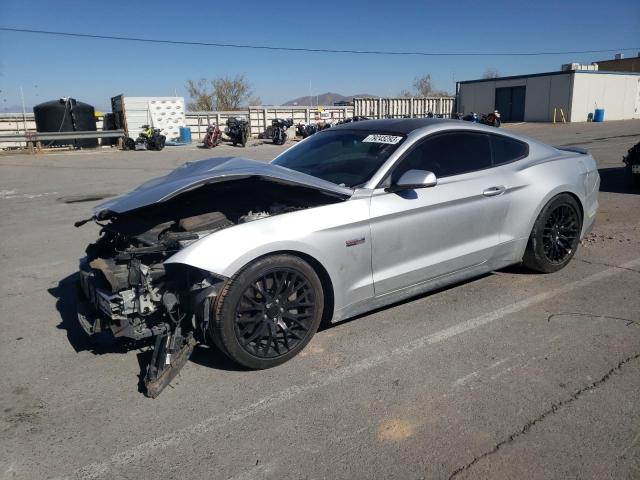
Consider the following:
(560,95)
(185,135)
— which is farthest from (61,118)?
(560,95)

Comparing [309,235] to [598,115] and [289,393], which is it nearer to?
[289,393]

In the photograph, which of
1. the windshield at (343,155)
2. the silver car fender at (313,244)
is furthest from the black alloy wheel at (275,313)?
the windshield at (343,155)

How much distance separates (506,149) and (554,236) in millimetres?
981

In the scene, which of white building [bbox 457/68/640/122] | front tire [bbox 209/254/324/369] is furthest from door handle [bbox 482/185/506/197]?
white building [bbox 457/68/640/122]

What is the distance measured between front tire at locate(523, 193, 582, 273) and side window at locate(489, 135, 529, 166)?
0.53 m

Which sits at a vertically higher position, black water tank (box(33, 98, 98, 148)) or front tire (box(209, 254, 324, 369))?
black water tank (box(33, 98, 98, 148))

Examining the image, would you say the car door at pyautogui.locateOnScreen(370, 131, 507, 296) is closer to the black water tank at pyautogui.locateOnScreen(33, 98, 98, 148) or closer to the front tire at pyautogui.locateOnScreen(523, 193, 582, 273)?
the front tire at pyautogui.locateOnScreen(523, 193, 582, 273)

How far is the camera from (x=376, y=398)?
10.1 ft

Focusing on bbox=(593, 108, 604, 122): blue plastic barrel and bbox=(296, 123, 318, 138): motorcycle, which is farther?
bbox=(593, 108, 604, 122): blue plastic barrel

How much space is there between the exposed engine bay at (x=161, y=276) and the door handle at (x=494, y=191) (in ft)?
4.71

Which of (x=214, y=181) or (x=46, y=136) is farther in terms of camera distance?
(x=46, y=136)

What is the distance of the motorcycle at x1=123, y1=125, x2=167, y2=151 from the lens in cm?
2452

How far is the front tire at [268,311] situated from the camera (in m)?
3.18

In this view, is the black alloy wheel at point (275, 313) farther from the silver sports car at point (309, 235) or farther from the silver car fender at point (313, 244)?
the silver car fender at point (313, 244)
